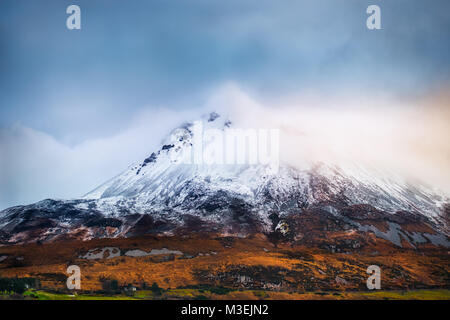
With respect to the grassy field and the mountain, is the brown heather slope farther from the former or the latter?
the mountain

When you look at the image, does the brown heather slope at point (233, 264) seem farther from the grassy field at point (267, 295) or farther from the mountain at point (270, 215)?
the mountain at point (270, 215)

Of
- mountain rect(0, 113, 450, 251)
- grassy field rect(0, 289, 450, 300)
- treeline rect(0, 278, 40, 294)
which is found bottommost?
mountain rect(0, 113, 450, 251)

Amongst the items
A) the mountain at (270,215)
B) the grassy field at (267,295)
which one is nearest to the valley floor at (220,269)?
the grassy field at (267,295)

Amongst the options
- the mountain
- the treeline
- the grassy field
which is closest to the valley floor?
the grassy field

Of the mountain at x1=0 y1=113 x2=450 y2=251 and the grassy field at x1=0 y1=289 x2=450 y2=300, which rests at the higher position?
the grassy field at x1=0 y1=289 x2=450 y2=300

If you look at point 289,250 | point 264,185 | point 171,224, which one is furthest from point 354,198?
point 171,224

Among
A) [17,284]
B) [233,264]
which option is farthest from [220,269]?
[17,284]
